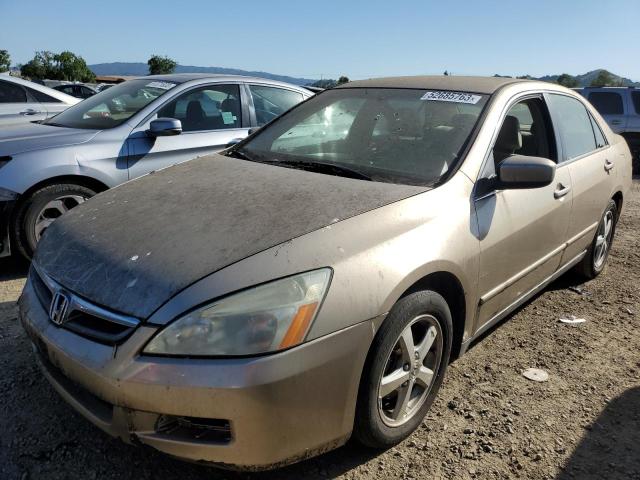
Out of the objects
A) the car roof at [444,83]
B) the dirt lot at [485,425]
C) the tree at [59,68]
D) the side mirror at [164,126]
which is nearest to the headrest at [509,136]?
the car roof at [444,83]

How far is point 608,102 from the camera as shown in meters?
11.7

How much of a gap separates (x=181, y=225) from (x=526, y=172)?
164 cm

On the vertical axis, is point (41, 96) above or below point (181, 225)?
above

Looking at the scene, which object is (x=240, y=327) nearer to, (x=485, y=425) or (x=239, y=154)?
(x=485, y=425)

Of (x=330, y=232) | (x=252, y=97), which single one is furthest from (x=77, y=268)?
(x=252, y=97)

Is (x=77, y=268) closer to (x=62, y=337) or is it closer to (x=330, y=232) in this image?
(x=62, y=337)

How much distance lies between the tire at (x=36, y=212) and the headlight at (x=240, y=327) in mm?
2854

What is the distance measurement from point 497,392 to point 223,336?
171 centimetres

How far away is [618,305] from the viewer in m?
4.06

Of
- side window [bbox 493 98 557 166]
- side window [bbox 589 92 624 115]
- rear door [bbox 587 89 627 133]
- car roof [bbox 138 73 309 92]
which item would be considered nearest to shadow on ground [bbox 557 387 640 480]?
side window [bbox 493 98 557 166]

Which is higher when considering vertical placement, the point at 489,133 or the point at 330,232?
the point at 489,133

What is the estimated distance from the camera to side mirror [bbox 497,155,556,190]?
8.49 feet

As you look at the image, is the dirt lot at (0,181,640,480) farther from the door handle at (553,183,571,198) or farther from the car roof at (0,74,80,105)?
the car roof at (0,74,80,105)

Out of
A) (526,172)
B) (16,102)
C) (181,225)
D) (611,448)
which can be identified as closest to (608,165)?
(526,172)
